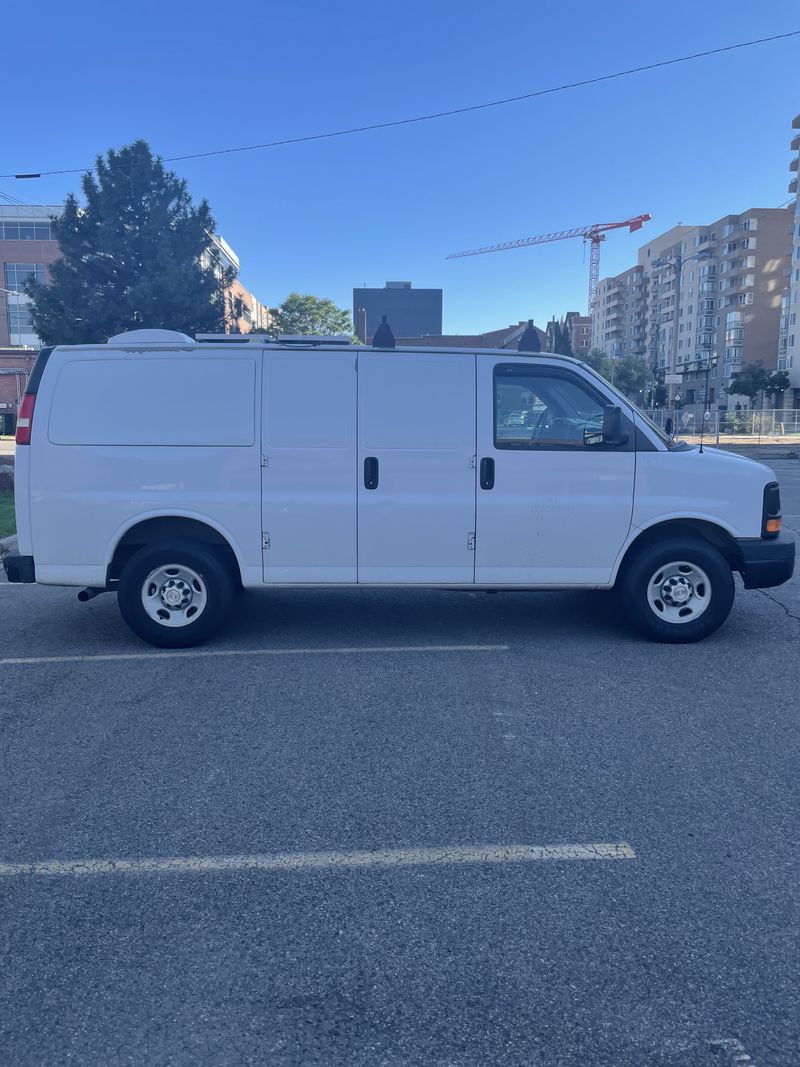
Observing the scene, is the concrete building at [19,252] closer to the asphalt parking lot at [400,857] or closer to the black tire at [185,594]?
the black tire at [185,594]

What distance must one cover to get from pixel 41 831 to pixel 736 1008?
280cm

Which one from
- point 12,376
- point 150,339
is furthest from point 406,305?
point 150,339

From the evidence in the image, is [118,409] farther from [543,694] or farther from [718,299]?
[718,299]

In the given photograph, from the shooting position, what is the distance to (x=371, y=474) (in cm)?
620

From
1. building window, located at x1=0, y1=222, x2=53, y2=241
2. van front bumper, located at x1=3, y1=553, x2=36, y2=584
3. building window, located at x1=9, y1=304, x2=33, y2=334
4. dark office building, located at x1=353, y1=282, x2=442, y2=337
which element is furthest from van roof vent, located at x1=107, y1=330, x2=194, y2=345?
dark office building, located at x1=353, y1=282, x2=442, y2=337

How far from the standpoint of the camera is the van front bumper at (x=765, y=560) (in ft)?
21.0

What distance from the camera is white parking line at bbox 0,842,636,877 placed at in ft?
10.8

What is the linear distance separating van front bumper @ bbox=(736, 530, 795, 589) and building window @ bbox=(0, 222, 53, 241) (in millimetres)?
73940

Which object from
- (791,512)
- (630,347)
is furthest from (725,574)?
(630,347)

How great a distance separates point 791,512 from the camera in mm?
15219

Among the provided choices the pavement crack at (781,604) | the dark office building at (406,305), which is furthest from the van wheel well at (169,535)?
the dark office building at (406,305)

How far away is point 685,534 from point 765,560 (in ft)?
2.03

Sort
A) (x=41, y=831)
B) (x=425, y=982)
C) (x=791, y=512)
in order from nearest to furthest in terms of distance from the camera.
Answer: (x=425, y=982) < (x=41, y=831) < (x=791, y=512)

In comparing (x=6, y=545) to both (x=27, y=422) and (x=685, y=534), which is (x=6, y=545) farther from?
(x=685, y=534)
